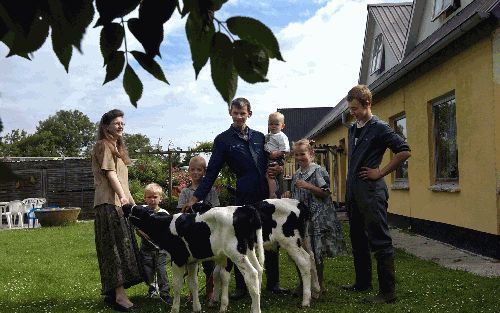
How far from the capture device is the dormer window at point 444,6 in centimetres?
1025

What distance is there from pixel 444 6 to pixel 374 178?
7.26 meters

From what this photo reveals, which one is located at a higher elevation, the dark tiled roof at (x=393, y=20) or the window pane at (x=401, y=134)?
the dark tiled roof at (x=393, y=20)

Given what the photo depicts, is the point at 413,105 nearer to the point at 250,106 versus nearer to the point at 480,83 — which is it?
the point at 480,83

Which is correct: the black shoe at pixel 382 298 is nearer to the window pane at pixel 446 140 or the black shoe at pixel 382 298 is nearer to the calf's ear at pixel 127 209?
the calf's ear at pixel 127 209

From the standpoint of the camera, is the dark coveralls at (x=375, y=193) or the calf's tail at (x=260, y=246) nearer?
the calf's tail at (x=260, y=246)

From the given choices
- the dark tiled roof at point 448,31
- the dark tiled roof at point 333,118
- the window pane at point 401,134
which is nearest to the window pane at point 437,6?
the dark tiled roof at point 448,31

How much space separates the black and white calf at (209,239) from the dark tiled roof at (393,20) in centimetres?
1090

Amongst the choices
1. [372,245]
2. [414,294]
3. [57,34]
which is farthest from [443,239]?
[57,34]

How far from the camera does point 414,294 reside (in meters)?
5.25

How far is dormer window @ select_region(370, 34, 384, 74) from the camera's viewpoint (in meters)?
16.3

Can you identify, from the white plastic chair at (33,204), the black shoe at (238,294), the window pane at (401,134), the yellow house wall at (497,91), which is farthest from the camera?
the white plastic chair at (33,204)

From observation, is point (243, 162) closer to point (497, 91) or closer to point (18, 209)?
point (497, 91)

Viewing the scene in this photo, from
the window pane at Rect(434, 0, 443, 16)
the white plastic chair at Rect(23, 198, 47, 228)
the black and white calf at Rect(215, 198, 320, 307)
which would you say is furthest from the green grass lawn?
the white plastic chair at Rect(23, 198, 47, 228)

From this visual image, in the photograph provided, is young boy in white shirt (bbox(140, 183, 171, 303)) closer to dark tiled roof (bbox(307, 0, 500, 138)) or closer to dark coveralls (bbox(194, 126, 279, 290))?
dark coveralls (bbox(194, 126, 279, 290))
